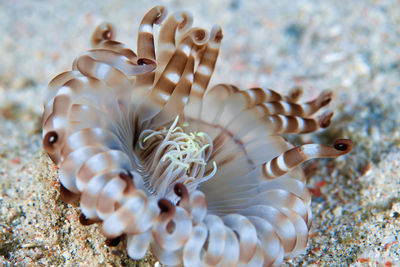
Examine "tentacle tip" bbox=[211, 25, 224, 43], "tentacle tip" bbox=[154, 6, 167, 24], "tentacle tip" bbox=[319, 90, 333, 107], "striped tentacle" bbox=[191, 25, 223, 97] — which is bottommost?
"tentacle tip" bbox=[319, 90, 333, 107]

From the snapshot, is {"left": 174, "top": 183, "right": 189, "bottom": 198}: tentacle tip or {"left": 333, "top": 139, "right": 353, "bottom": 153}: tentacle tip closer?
{"left": 174, "top": 183, "right": 189, "bottom": 198}: tentacle tip

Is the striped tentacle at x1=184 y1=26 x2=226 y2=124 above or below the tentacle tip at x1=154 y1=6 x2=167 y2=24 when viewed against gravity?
below

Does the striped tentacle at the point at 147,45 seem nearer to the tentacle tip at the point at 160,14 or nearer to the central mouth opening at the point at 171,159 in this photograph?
the tentacle tip at the point at 160,14

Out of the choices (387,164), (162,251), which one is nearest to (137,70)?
(162,251)

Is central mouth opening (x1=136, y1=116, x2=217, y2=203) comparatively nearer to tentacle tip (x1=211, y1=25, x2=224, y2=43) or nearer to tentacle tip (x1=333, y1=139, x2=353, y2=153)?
tentacle tip (x1=211, y1=25, x2=224, y2=43)

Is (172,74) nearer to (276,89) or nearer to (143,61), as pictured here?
(143,61)

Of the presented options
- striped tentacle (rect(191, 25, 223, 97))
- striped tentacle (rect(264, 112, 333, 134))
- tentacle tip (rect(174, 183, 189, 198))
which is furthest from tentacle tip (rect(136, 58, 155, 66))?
striped tentacle (rect(264, 112, 333, 134))

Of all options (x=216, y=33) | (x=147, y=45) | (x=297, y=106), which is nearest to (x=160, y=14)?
(x=147, y=45)
